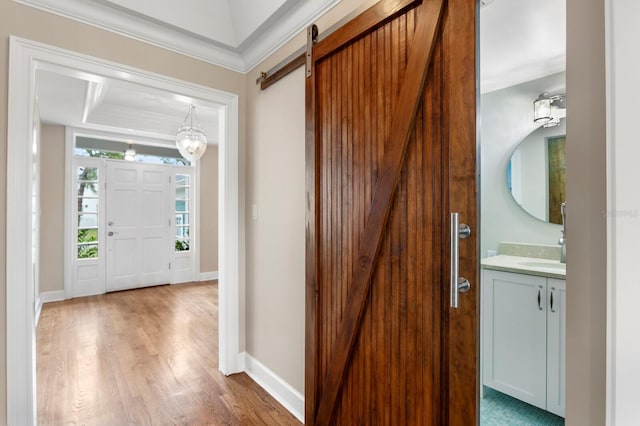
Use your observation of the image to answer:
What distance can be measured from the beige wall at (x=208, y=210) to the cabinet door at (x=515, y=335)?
16.7ft

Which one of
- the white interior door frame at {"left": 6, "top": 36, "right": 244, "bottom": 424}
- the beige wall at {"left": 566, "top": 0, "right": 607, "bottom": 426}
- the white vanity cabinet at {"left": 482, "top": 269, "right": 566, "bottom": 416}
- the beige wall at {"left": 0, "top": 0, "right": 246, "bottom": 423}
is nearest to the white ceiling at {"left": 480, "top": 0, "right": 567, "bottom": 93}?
the beige wall at {"left": 566, "top": 0, "right": 607, "bottom": 426}

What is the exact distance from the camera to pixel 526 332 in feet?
6.56

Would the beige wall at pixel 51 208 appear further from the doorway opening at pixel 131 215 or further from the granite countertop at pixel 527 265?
the granite countertop at pixel 527 265

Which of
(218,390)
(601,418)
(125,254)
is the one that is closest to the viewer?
(601,418)

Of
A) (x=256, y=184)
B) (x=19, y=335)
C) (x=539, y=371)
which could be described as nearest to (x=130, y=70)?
(x=256, y=184)

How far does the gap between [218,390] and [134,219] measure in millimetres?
4087

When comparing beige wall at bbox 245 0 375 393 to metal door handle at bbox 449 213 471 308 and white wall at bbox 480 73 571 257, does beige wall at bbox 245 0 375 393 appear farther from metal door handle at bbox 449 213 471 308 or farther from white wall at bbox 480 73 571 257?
white wall at bbox 480 73 571 257

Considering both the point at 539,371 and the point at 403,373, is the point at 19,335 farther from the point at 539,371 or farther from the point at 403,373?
the point at 539,371

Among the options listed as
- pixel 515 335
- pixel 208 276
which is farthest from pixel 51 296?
pixel 515 335

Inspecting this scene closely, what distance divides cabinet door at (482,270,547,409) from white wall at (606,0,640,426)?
135cm

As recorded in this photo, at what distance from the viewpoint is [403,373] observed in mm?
1284

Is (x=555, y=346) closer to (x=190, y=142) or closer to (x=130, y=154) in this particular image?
(x=190, y=142)

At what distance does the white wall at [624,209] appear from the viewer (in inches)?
29.2

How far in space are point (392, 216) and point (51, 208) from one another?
5.30m
